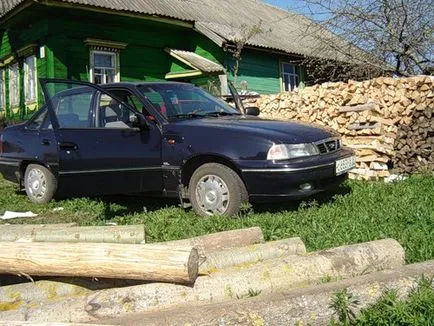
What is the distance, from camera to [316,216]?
16.6 feet

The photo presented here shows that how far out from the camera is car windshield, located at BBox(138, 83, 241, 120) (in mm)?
5980

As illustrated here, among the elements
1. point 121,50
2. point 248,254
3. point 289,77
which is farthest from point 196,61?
point 248,254

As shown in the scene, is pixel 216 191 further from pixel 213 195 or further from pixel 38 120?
pixel 38 120

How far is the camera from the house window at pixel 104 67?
14.3m

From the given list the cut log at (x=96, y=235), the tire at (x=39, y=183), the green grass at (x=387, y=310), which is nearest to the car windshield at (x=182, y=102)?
the tire at (x=39, y=183)

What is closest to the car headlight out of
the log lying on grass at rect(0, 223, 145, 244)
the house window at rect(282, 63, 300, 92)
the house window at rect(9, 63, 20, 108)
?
the log lying on grass at rect(0, 223, 145, 244)

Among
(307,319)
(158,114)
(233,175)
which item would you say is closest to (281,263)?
(307,319)

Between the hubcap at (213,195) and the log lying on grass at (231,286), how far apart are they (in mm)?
2137

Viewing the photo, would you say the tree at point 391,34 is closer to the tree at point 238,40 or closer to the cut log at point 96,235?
the tree at point 238,40

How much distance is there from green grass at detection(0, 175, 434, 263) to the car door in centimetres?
41

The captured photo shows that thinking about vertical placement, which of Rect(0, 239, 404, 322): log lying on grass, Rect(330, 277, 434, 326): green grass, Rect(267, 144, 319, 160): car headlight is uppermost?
Rect(267, 144, 319, 160): car headlight

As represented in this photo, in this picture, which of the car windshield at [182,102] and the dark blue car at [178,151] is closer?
the dark blue car at [178,151]

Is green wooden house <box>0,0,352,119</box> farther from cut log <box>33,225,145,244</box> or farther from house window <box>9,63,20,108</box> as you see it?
cut log <box>33,225,145,244</box>

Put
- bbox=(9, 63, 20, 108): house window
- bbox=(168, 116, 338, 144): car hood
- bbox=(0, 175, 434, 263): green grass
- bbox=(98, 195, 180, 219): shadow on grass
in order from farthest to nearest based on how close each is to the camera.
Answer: bbox=(9, 63, 20, 108): house window < bbox=(98, 195, 180, 219): shadow on grass < bbox=(168, 116, 338, 144): car hood < bbox=(0, 175, 434, 263): green grass
